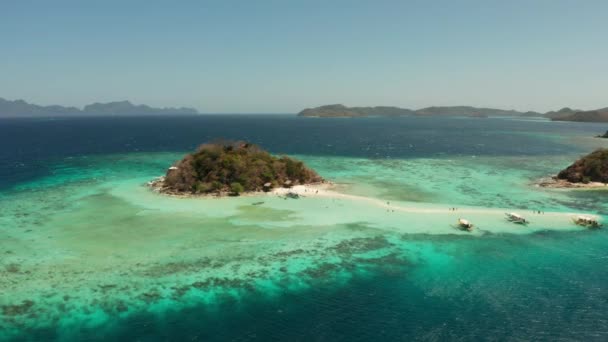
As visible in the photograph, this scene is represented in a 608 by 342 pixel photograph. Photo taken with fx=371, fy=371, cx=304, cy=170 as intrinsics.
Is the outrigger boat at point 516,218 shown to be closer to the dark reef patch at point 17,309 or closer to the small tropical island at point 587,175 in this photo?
the small tropical island at point 587,175

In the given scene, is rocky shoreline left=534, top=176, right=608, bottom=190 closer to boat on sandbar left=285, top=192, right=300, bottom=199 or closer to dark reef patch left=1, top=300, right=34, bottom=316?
boat on sandbar left=285, top=192, right=300, bottom=199

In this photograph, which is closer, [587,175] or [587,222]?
[587,222]

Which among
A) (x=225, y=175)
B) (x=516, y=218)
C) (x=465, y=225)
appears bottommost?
(x=465, y=225)

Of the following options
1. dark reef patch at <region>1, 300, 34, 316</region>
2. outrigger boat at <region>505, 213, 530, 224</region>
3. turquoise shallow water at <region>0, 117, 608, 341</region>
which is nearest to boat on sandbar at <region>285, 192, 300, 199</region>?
turquoise shallow water at <region>0, 117, 608, 341</region>

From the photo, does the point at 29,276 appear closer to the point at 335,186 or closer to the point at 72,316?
the point at 72,316

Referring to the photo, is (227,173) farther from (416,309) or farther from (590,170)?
(590,170)

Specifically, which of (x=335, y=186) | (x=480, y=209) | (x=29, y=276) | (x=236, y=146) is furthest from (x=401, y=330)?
(x=236, y=146)

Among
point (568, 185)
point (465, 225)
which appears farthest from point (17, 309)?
point (568, 185)
